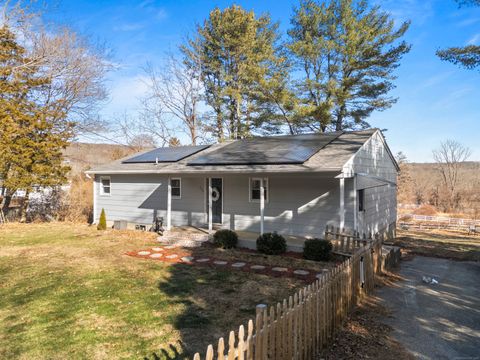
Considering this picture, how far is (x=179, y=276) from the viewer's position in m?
7.92

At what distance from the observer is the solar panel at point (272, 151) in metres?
10.9

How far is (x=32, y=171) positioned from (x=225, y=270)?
42.8ft

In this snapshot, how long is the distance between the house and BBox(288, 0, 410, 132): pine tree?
7008 millimetres

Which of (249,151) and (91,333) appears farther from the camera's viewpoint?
(249,151)

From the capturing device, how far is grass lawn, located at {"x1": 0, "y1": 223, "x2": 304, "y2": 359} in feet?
14.9

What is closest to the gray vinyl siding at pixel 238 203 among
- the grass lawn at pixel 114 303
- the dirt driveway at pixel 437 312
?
the dirt driveway at pixel 437 312

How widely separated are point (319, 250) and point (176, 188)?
24.7 feet

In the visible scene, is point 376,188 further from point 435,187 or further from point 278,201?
point 435,187

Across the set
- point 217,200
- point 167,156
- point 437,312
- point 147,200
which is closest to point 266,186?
point 217,200

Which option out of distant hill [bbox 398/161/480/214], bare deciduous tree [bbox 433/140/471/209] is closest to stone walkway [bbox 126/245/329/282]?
distant hill [bbox 398/161/480/214]

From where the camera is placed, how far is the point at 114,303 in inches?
239

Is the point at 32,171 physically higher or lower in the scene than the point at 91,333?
higher

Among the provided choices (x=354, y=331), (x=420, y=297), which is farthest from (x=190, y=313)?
(x=420, y=297)

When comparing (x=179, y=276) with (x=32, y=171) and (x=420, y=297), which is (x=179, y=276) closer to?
(x=420, y=297)
